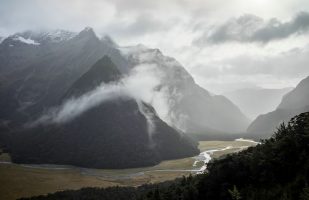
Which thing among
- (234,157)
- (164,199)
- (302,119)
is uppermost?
(302,119)

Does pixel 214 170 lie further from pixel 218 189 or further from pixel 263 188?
pixel 263 188

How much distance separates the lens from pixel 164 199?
141 meters

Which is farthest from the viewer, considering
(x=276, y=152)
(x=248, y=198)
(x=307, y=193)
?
(x=276, y=152)

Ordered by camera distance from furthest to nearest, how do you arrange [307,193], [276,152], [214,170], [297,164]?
[214,170]
[276,152]
[297,164]
[307,193]

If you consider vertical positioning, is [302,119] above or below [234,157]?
above

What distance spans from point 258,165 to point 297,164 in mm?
11836

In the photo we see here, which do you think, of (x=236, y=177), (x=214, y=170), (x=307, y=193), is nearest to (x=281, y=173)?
(x=236, y=177)

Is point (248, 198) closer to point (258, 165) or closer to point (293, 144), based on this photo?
point (258, 165)

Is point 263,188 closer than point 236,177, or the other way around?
point 263,188

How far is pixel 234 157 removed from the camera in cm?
13975

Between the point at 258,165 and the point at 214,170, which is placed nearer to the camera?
the point at 258,165

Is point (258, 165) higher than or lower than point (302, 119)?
lower

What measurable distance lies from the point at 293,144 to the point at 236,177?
19.7 m

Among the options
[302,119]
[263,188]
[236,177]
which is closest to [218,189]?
[236,177]
